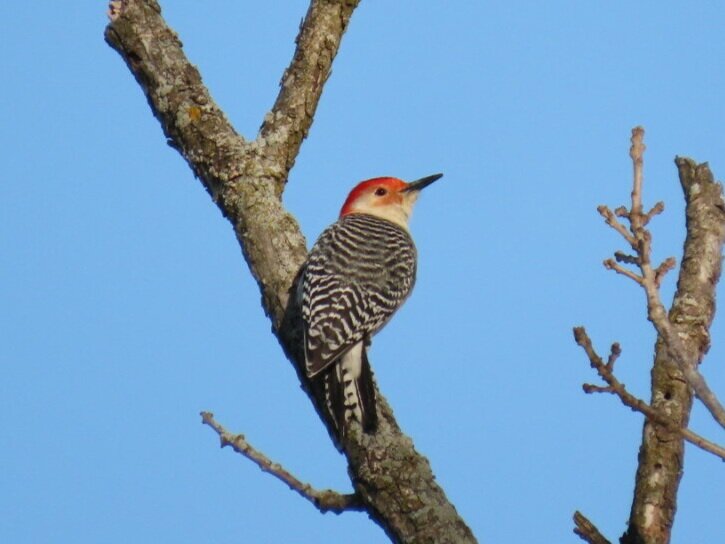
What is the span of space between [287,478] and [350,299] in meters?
1.79

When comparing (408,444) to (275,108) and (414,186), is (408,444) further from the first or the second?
(414,186)

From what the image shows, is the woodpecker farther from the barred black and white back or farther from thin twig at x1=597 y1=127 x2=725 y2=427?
thin twig at x1=597 y1=127 x2=725 y2=427

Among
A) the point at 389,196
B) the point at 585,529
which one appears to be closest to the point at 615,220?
the point at 585,529

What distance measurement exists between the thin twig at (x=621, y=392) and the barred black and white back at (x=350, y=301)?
5.72 ft

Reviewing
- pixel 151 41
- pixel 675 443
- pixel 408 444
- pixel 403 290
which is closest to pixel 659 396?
pixel 675 443

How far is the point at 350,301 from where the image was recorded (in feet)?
21.6

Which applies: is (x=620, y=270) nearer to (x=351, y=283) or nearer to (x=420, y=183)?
(x=351, y=283)

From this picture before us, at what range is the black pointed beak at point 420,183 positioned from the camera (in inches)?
348

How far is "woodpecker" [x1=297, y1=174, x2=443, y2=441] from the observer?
5.72 metres

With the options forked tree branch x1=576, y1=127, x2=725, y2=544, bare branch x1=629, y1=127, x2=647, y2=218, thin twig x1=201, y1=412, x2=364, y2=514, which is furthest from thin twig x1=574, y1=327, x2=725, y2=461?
thin twig x1=201, y1=412, x2=364, y2=514

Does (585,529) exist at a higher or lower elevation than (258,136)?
lower

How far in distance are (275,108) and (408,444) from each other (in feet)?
8.53

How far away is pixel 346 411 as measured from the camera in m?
5.52

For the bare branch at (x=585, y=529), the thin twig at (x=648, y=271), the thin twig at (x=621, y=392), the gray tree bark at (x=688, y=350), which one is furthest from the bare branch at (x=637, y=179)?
the bare branch at (x=585, y=529)
